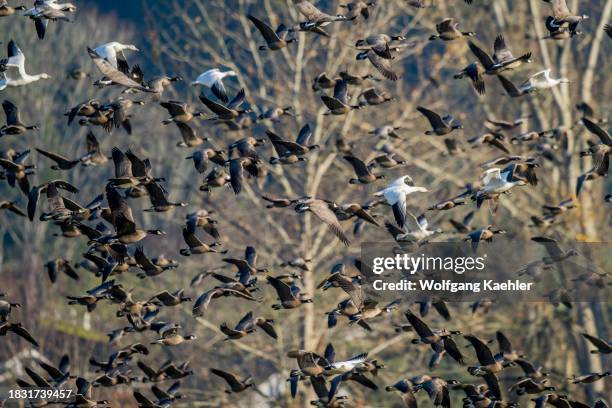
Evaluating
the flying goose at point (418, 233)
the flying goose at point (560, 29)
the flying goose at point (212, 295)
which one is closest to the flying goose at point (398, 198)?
the flying goose at point (418, 233)

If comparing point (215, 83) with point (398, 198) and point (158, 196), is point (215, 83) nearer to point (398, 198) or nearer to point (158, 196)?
point (158, 196)

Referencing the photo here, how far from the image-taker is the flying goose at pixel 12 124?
14.6 metres

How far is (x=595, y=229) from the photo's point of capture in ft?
86.4

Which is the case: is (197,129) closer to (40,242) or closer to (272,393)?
(272,393)

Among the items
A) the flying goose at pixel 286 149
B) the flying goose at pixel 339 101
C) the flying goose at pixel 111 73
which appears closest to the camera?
the flying goose at pixel 111 73

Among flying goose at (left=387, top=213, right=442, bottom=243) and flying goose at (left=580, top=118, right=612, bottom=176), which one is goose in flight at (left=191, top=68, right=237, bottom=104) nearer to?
flying goose at (left=387, top=213, right=442, bottom=243)

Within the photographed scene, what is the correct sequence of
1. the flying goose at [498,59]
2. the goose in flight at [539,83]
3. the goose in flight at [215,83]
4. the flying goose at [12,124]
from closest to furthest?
the flying goose at [498,59] → the flying goose at [12,124] → the goose in flight at [539,83] → the goose in flight at [215,83]

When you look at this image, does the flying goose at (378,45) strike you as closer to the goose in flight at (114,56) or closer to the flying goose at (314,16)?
the flying goose at (314,16)

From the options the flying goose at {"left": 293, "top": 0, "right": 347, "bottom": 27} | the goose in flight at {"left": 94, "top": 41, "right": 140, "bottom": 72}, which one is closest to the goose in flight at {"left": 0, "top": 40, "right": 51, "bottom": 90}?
the goose in flight at {"left": 94, "top": 41, "right": 140, "bottom": 72}

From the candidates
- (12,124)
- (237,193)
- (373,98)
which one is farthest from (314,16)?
(12,124)

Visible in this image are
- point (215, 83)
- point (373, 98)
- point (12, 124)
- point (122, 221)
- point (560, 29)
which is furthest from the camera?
point (373, 98)

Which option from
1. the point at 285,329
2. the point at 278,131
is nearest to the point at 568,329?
the point at 285,329

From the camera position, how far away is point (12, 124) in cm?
1491

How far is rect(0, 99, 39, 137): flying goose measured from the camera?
14.6 m
